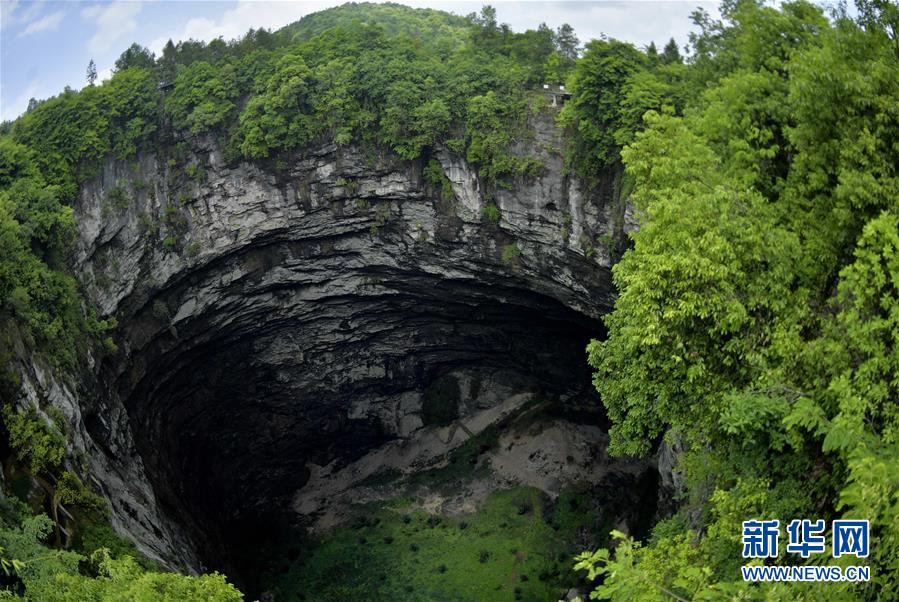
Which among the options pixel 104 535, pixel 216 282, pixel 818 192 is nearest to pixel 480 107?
pixel 216 282

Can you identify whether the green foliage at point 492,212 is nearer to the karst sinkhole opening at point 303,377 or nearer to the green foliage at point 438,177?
the green foliage at point 438,177

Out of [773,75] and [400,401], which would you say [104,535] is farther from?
[400,401]

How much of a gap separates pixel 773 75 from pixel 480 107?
14.9 meters

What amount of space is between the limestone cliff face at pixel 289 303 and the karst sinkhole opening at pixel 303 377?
107 millimetres

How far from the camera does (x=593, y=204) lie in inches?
1107

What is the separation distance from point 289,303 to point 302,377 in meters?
5.28

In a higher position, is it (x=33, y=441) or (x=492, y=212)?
(x=492, y=212)

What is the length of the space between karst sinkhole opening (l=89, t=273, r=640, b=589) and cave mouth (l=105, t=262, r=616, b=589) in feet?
0.22

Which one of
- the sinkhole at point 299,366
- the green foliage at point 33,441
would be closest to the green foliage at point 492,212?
the sinkhole at point 299,366

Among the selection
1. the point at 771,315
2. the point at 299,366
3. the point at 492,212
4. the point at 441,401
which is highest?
the point at 492,212

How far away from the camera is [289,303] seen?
34.9m

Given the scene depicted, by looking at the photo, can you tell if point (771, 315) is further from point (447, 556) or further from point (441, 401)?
point (441, 401)

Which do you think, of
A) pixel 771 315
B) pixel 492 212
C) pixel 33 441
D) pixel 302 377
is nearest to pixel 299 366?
pixel 302 377

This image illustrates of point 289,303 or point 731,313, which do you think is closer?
point 731,313
